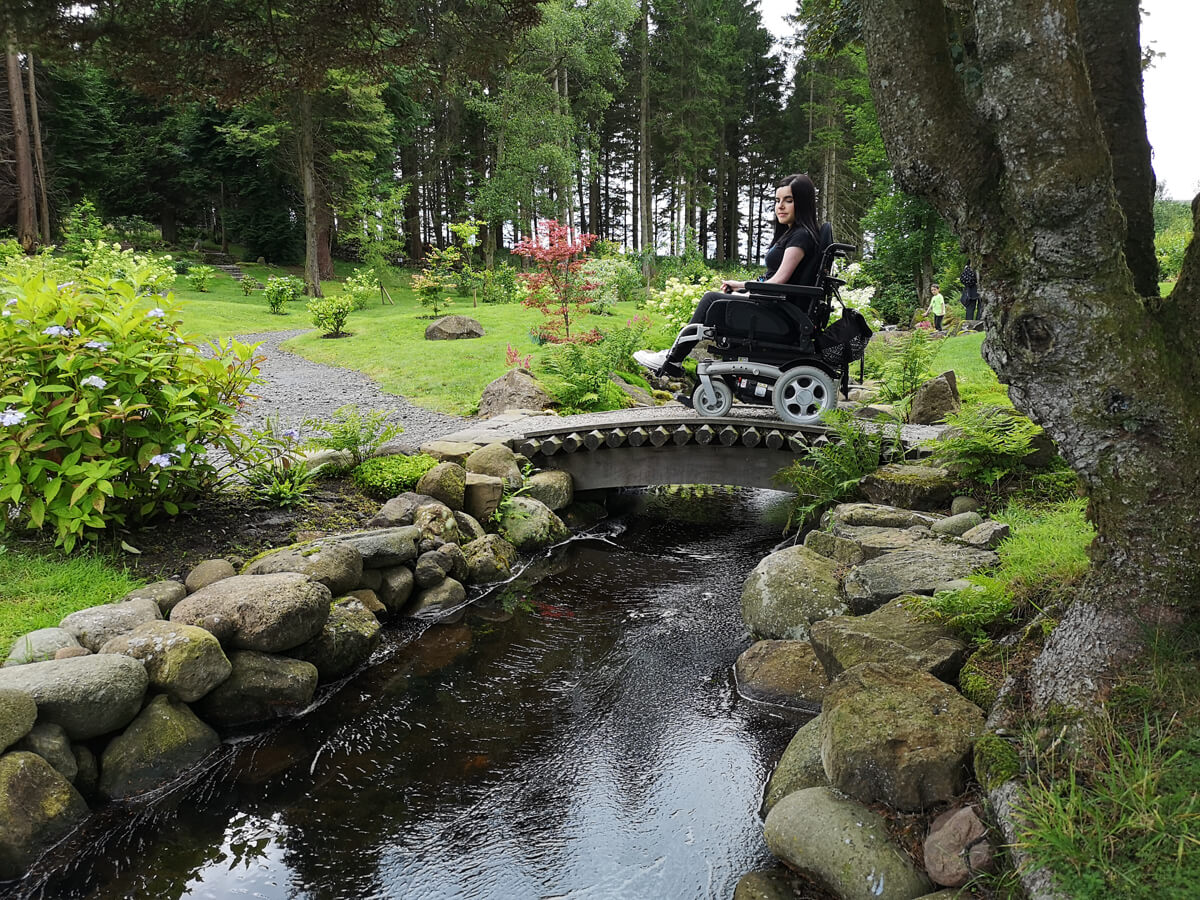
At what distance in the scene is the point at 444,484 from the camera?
21.3 feet

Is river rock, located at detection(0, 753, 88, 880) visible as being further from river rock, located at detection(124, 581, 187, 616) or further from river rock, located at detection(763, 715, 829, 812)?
river rock, located at detection(763, 715, 829, 812)

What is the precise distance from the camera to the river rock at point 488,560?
248 inches

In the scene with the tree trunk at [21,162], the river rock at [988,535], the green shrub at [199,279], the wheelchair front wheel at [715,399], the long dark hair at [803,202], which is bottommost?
the river rock at [988,535]

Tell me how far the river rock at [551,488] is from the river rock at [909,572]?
11.8 ft

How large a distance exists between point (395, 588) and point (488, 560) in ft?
3.30

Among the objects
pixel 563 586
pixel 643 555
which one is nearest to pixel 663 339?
pixel 643 555

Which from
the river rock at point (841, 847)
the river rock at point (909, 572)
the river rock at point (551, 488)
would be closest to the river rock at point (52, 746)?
the river rock at point (841, 847)

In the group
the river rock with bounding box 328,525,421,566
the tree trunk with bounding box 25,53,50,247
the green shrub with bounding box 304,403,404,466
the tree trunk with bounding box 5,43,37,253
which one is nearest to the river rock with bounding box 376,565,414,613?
the river rock with bounding box 328,525,421,566

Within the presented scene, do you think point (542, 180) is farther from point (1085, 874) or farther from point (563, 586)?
point (1085, 874)

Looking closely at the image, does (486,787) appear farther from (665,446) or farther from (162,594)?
(665,446)

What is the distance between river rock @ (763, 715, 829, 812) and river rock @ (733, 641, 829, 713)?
72cm

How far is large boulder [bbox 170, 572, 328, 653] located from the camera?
412cm

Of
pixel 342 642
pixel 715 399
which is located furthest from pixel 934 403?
pixel 342 642

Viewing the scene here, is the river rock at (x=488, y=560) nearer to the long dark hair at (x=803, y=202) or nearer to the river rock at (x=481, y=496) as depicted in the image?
the river rock at (x=481, y=496)
